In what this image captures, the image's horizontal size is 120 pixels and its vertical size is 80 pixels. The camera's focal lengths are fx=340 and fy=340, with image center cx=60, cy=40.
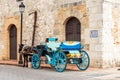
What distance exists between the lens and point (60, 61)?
14.1m

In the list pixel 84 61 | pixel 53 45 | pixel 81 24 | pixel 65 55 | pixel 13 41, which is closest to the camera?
pixel 65 55

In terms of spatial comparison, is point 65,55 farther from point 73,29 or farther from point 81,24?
point 73,29

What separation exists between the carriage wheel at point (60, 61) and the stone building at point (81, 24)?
2140 millimetres

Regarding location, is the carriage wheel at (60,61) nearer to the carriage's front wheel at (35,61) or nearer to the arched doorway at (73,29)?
the carriage's front wheel at (35,61)

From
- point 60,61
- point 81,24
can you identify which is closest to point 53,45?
point 60,61

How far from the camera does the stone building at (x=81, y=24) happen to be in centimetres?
1549

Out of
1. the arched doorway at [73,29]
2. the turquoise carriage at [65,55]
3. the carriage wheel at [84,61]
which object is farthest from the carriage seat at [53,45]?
the arched doorway at [73,29]

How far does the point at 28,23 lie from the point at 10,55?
10.4 feet

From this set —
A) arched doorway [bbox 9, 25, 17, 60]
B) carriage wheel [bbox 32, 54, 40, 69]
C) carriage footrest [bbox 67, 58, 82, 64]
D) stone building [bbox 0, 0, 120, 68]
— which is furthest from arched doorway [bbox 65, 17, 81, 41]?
arched doorway [bbox 9, 25, 17, 60]

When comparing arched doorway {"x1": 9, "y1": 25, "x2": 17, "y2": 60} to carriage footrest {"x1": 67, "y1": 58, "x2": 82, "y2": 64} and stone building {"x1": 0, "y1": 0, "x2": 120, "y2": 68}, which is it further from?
carriage footrest {"x1": 67, "y1": 58, "x2": 82, "y2": 64}

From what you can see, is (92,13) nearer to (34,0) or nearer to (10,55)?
(34,0)

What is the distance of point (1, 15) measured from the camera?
74.1ft

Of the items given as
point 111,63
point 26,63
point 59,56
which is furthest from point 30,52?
point 111,63

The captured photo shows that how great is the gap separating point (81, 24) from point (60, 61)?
2987mm
